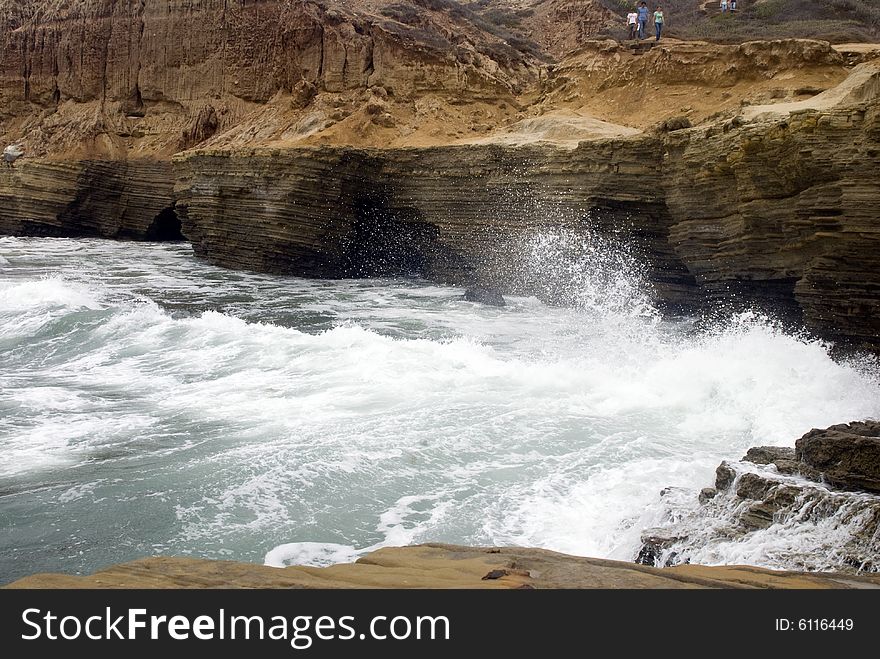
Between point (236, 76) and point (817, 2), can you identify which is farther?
point (236, 76)

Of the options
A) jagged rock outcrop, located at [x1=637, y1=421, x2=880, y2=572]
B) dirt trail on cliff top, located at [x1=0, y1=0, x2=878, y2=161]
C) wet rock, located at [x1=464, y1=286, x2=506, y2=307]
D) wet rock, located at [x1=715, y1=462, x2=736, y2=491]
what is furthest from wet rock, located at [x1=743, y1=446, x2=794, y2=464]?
wet rock, located at [x1=464, y1=286, x2=506, y2=307]

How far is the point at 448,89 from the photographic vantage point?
22.3 m

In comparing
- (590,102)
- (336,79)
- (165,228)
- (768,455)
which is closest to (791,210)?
(768,455)

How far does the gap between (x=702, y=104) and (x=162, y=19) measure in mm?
18219

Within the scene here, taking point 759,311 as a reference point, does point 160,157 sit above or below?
above

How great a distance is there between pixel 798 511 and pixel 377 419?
4367 millimetres

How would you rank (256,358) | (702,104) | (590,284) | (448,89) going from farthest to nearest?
(448,89) < (702,104) < (590,284) < (256,358)

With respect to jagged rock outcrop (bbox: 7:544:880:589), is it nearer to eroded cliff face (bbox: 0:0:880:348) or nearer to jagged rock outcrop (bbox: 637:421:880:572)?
jagged rock outcrop (bbox: 637:421:880:572)

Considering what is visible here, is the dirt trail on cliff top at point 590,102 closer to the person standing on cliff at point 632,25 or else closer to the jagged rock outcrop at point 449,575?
the person standing on cliff at point 632,25

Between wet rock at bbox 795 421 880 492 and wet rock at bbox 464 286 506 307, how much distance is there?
402 inches

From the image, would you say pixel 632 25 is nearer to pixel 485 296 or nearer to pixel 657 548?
pixel 485 296
